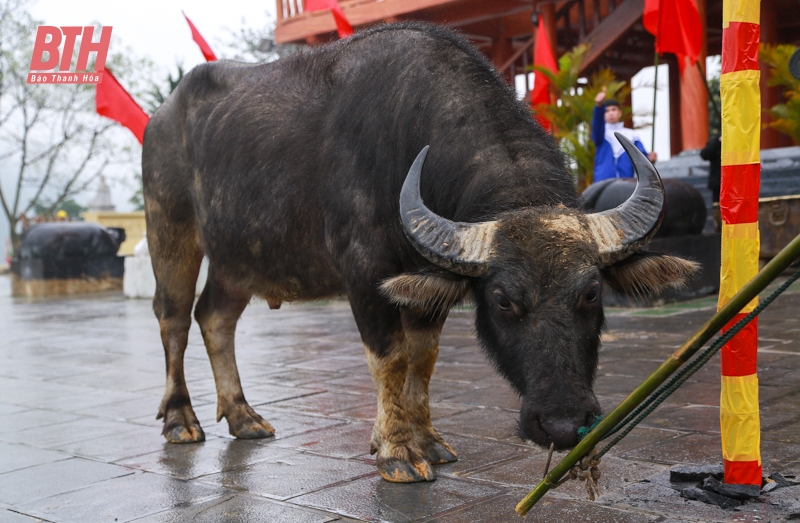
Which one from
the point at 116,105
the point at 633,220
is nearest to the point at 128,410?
the point at 633,220

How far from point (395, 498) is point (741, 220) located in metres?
1.74

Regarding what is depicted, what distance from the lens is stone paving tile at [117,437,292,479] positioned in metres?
4.26

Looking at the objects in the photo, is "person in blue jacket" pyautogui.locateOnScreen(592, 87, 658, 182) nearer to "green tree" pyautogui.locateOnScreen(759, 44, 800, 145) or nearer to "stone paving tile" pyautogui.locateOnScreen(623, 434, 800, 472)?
"green tree" pyautogui.locateOnScreen(759, 44, 800, 145)

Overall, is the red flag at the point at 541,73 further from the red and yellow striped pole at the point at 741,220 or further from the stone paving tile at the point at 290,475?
the red and yellow striped pole at the point at 741,220

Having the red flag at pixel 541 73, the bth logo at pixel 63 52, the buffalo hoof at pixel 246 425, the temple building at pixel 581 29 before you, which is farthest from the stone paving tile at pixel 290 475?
the temple building at pixel 581 29

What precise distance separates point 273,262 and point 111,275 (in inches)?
593

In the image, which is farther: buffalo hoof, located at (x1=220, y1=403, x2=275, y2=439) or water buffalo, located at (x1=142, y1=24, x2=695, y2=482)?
buffalo hoof, located at (x1=220, y1=403, x2=275, y2=439)

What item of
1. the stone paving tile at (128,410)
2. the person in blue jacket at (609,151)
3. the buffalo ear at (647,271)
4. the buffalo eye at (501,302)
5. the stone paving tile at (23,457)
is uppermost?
the person in blue jacket at (609,151)

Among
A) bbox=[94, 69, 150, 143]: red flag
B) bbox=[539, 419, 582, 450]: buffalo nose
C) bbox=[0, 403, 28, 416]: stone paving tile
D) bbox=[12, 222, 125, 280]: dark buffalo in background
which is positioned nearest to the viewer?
bbox=[539, 419, 582, 450]: buffalo nose

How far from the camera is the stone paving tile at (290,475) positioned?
3.81 m

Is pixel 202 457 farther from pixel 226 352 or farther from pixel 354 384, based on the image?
pixel 354 384

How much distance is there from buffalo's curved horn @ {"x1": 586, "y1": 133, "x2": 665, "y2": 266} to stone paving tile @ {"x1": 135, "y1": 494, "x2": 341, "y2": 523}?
1455mm

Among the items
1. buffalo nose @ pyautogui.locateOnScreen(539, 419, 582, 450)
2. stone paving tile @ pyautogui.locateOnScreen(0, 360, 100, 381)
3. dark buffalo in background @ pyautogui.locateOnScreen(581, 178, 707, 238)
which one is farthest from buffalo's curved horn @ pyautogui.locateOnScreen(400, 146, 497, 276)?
dark buffalo in background @ pyautogui.locateOnScreen(581, 178, 707, 238)

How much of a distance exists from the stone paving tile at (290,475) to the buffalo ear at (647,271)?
1.42m
